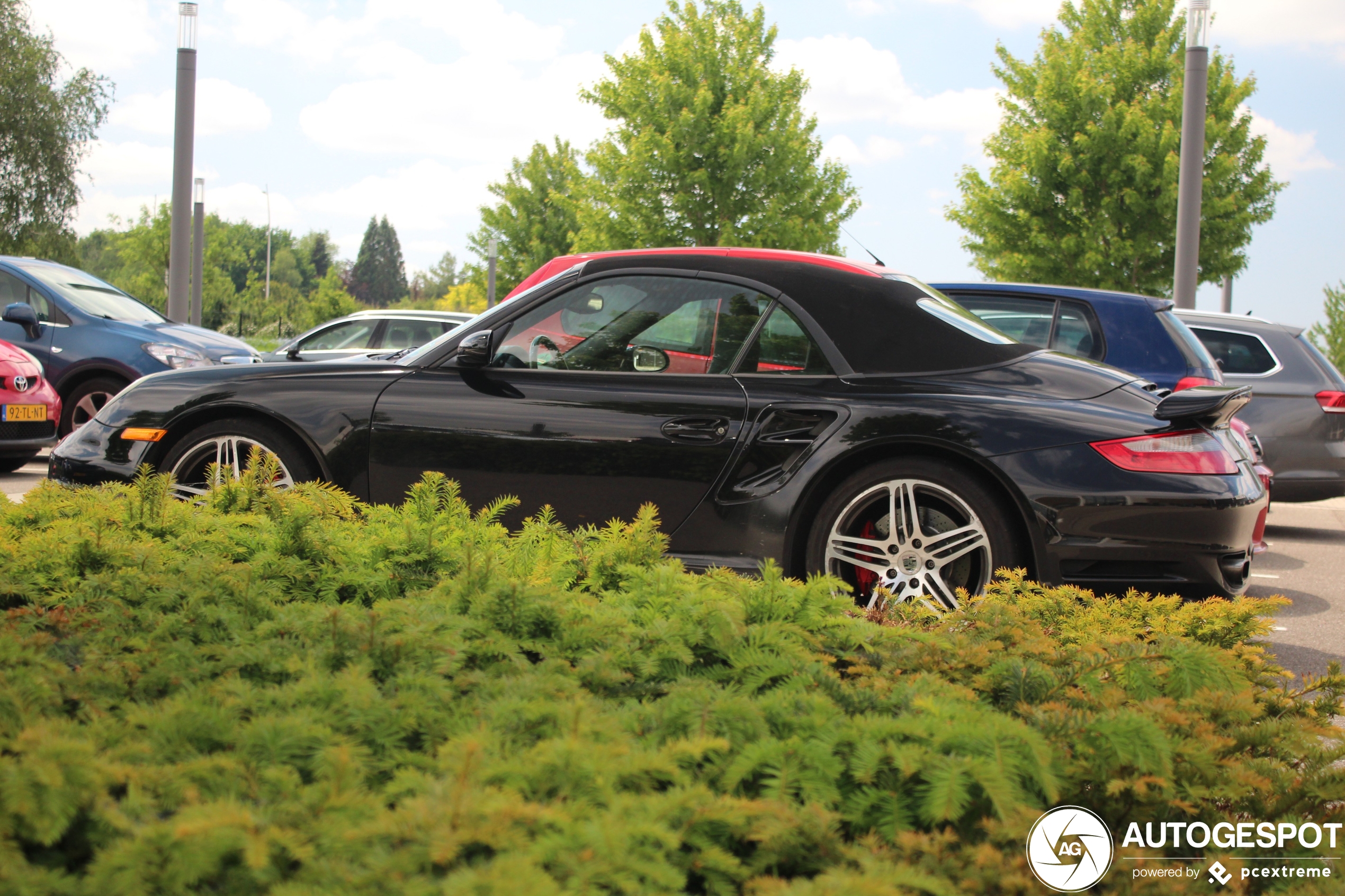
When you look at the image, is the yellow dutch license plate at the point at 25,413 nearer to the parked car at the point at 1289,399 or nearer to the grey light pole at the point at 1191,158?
the parked car at the point at 1289,399

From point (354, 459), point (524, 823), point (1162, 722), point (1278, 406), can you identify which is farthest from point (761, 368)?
point (1278, 406)

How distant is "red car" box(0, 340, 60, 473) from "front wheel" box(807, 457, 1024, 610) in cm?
806

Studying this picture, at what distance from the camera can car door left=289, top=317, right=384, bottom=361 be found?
13859 mm

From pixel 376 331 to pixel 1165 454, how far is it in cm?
1156

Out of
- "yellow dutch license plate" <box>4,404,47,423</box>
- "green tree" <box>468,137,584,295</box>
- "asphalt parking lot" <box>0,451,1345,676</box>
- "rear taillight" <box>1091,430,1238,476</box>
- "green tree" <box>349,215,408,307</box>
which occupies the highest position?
"green tree" <box>349,215,408,307</box>

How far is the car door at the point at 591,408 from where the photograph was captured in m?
4.18

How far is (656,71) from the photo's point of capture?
24641 millimetres

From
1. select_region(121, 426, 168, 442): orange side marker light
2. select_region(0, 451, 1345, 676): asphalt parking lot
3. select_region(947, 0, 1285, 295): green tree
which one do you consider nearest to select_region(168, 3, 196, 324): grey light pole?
select_region(0, 451, 1345, 676): asphalt parking lot

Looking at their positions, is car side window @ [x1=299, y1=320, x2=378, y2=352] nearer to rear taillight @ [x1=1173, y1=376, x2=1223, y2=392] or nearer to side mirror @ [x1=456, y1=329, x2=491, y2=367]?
Answer: side mirror @ [x1=456, y1=329, x2=491, y2=367]

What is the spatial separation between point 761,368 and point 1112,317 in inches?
150

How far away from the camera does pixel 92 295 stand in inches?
467

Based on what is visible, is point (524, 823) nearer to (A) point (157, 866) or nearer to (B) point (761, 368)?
(A) point (157, 866)

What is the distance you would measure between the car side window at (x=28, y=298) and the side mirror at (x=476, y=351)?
845 centimetres

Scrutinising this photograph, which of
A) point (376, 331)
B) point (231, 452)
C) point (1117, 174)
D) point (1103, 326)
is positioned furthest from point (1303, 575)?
point (1117, 174)
